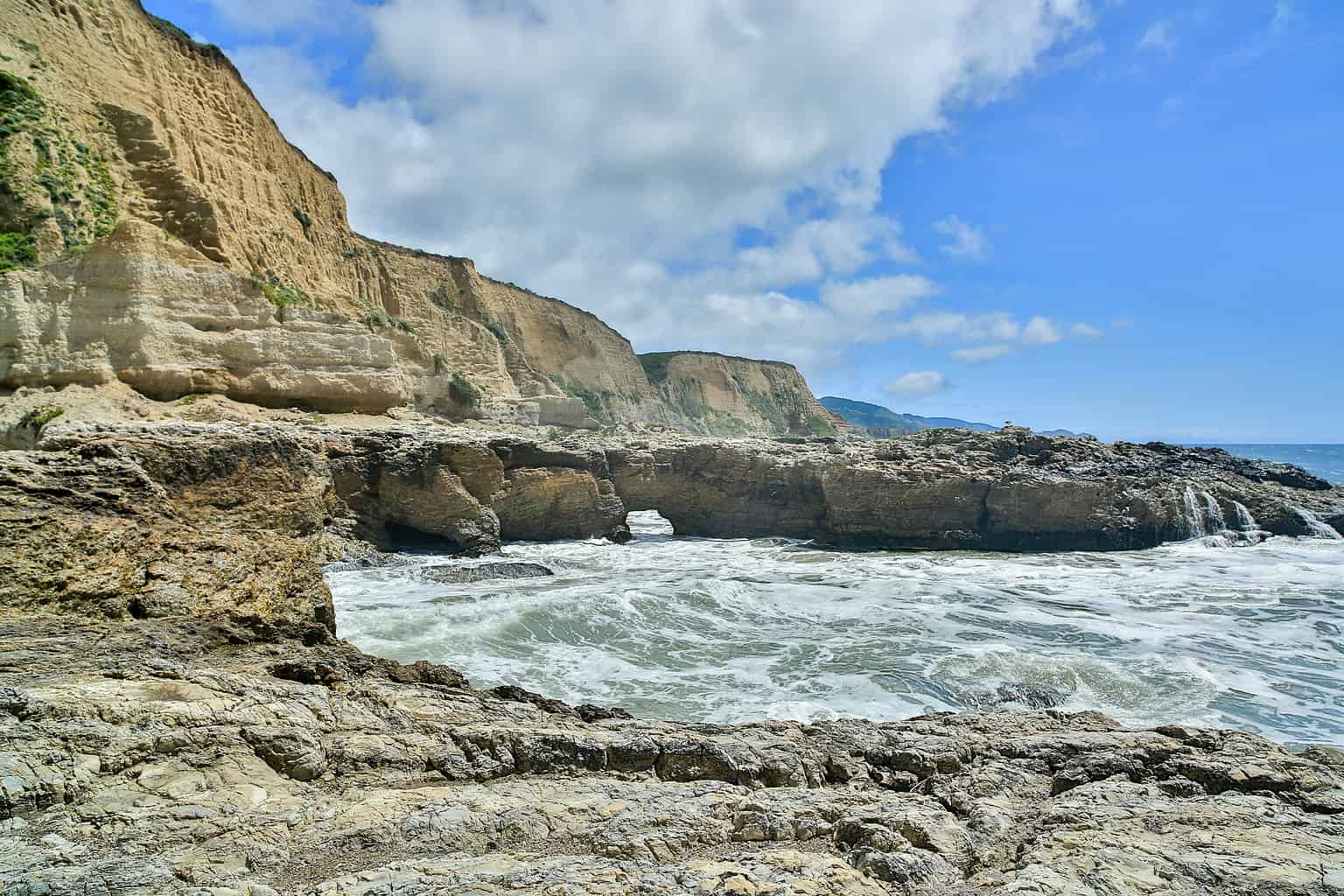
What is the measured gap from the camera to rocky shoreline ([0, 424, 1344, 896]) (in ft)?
8.51

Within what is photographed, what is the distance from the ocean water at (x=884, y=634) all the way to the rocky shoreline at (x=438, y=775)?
134 inches

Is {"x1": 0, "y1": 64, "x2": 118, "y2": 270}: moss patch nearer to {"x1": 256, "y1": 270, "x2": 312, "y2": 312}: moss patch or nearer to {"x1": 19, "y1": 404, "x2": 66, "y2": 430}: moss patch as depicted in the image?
{"x1": 256, "y1": 270, "x2": 312, "y2": 312}: moss patch

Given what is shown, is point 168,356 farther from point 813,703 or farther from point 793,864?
point 793,864

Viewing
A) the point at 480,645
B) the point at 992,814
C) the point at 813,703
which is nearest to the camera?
the point at 992,814

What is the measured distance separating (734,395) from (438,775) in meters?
68.9

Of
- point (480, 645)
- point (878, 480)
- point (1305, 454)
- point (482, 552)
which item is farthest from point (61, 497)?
point (1305, 454)

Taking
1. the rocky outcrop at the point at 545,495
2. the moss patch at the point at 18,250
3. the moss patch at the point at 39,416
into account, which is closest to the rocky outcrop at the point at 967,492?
the rocky outcrop at the point at 545,495

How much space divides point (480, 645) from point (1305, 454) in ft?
543

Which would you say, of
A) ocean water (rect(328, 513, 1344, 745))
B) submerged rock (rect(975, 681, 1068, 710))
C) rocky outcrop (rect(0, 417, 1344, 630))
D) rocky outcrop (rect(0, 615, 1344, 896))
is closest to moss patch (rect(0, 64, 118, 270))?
rocky outcrop (rect(0, 417, 1344, 630))

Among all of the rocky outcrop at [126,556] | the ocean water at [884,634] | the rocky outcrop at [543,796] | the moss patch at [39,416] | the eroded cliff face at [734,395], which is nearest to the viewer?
the rocky outcrop at [543,796]

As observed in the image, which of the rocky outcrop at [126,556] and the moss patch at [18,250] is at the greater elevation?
the moss patch at [18,250]

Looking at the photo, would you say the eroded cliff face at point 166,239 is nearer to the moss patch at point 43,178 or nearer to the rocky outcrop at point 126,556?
the moss patch at point 43,178

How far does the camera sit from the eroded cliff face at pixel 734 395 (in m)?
66.4

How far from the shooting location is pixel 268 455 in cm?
1115
